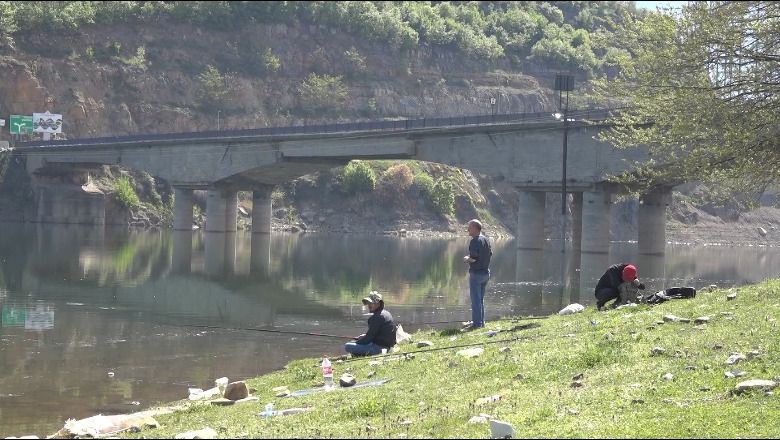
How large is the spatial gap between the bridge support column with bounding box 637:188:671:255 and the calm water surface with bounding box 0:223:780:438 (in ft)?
7.03

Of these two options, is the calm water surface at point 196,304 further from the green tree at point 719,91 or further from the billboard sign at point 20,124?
the billboard sign at point 20,124

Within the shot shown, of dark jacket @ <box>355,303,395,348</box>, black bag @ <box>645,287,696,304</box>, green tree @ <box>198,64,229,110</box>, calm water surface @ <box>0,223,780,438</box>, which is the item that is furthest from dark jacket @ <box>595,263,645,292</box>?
green tree @ <box>198,64,229,110</box>

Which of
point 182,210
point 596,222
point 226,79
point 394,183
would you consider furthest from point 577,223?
point 226,79

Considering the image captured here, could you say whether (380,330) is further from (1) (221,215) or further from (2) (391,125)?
(1) (221,215)

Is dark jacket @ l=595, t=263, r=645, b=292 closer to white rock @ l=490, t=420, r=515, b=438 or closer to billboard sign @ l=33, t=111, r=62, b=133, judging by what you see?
white rock @ l=490, t=420, r=515, b=438

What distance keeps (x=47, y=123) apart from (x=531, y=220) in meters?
59.2

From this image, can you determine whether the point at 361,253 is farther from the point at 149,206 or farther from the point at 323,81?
the point at 323,81

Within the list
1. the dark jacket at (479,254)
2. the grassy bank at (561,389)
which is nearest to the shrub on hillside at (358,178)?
the dark jacket at (479,254)

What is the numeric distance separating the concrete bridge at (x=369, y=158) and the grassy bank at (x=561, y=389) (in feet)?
150

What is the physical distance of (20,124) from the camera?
112 meters

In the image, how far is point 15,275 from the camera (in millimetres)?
44188

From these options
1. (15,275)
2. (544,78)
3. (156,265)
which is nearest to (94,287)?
(15,275)

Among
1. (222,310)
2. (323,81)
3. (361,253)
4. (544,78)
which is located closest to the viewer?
(222,310)

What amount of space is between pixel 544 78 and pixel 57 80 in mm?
73418
